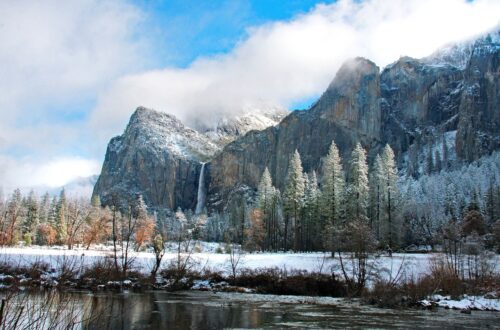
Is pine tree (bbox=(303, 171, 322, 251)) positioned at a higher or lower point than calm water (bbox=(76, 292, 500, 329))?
higher

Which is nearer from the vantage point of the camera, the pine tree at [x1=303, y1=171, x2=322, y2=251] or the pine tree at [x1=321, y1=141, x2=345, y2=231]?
the pine tree at [x1=321, y1=141, x2=345, y2=231]

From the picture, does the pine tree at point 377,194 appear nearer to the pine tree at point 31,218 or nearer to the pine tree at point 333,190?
the pine tree at point 333,190

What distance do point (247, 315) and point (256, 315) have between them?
0.43 m

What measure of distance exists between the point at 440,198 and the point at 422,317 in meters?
106

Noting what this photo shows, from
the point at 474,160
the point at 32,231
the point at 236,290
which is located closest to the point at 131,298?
the point at 236,290

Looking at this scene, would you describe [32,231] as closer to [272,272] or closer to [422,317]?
[272,272]

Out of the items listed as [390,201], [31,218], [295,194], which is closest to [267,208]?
[295,194]

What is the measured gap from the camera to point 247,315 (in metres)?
22.7

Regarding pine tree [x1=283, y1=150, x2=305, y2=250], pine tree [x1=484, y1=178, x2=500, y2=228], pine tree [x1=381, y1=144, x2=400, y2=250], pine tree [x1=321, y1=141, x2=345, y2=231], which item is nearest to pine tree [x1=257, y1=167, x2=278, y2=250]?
pine tree [x1=283, y1=150, x2=305, y2=250]

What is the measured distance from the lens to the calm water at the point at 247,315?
62.6 ft

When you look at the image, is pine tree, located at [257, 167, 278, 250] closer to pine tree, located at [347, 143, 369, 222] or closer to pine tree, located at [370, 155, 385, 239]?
pine tree, located at [347, 143, 369, 222]

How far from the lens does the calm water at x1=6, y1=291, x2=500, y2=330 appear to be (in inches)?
752

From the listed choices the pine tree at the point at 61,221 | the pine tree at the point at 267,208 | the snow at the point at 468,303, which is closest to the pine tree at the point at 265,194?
the pine tree at the point at 267,208

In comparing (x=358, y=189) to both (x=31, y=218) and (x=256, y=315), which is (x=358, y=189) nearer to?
(x=256, y=315)
